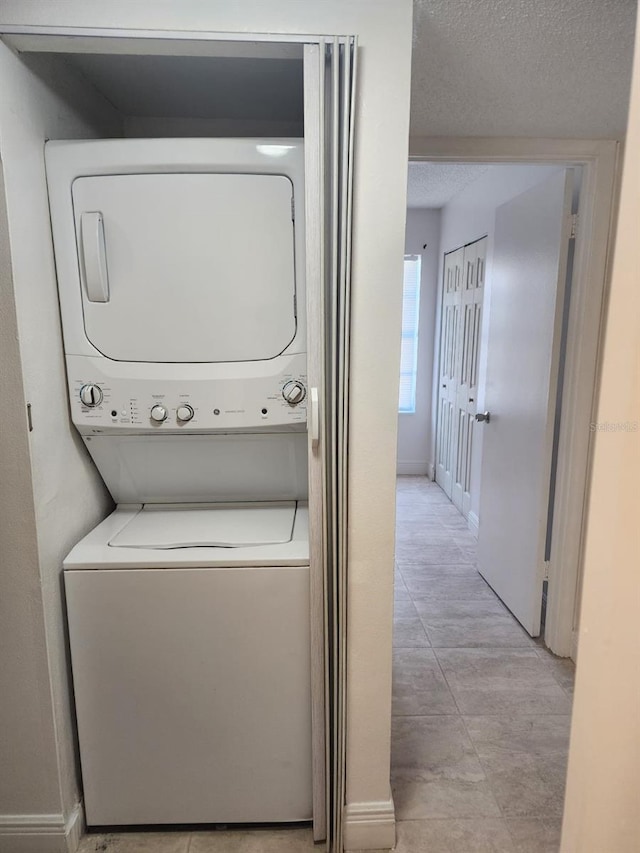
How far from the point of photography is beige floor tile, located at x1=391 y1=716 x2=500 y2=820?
167 cm

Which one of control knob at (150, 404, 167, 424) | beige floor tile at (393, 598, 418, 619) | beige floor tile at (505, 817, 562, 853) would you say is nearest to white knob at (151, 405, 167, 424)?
control knob at (150, 404, 167, 424)

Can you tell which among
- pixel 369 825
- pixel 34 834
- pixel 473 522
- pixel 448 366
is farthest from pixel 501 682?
pixel 448 366

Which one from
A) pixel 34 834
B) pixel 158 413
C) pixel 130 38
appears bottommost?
pixel 34 834

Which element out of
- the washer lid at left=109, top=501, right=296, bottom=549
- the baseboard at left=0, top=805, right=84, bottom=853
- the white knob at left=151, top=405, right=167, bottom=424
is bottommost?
the baseboard at left=0, top=805, right=84, bottom=853

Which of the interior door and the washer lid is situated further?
the interior door

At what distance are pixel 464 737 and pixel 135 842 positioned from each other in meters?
1.14

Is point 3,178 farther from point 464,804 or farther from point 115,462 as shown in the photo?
point 464,804

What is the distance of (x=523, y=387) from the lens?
254 centimetres

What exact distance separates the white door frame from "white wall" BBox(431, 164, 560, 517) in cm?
45

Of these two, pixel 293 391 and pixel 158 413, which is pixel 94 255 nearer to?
pixel 158 413

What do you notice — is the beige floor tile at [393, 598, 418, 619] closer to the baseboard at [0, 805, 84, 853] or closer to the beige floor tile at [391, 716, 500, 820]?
the beige floor tile at [391, 716, 500, 820]

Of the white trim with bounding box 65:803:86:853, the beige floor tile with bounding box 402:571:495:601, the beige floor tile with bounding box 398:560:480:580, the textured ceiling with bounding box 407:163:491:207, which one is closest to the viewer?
the white trim with bounding box 65:803:86:853

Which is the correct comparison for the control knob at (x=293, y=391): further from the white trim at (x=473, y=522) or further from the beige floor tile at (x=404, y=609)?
the white trim at (x=473, y=522)

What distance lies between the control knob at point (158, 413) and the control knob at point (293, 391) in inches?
13.1
